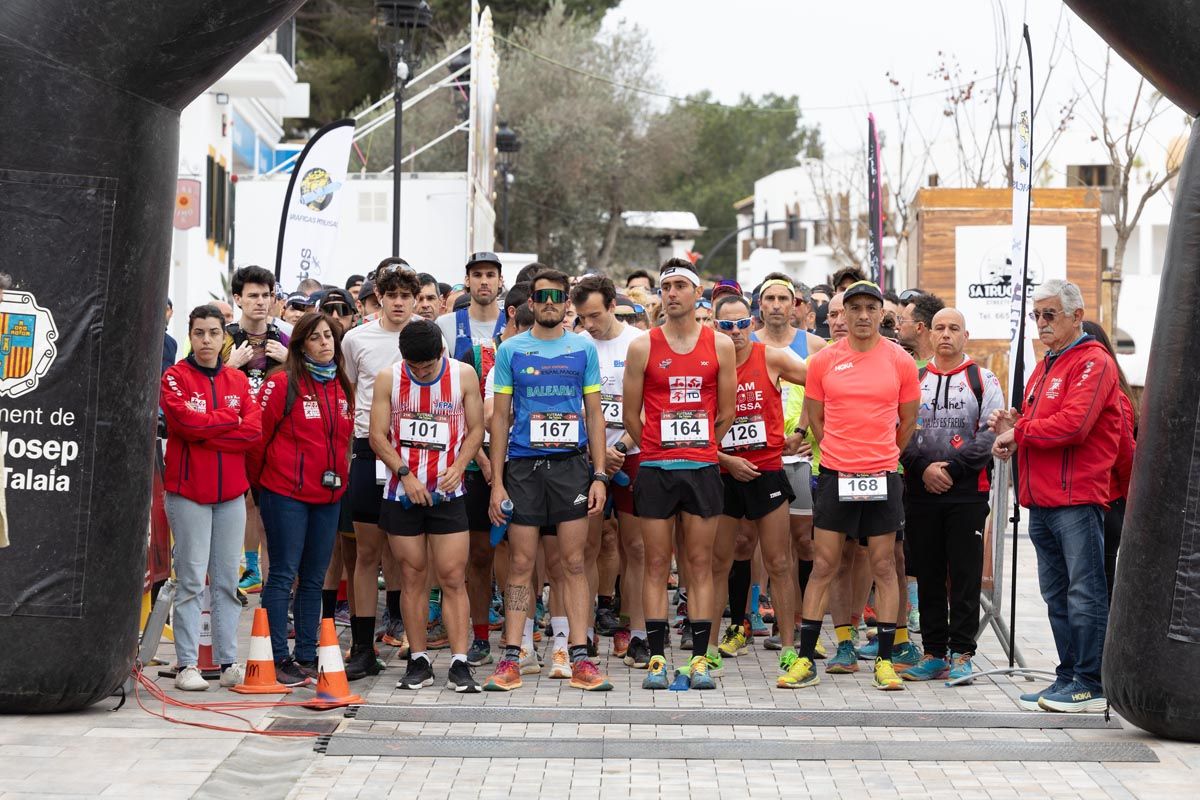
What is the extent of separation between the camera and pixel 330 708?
840cm

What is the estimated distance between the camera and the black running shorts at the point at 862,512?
361 inches

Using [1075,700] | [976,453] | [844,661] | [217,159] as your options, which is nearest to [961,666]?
[844,661]

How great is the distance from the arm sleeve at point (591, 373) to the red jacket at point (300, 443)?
4.42ft

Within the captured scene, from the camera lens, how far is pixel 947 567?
380 inches

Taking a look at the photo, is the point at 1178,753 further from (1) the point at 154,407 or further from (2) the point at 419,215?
(2) the point at 419,215

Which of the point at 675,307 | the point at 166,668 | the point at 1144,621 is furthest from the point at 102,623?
the point at 1144,621

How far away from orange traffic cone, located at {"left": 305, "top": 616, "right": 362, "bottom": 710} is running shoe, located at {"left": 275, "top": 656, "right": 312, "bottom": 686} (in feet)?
1.81

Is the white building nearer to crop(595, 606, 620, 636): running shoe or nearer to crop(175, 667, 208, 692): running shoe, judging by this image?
crop(595, 606, 620, 636): running shoe

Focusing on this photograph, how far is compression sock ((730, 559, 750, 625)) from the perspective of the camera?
34.4 feet

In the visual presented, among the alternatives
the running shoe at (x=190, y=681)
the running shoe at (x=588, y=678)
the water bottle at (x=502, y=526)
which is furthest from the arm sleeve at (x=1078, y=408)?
the running shoe at (x=190, y=681)

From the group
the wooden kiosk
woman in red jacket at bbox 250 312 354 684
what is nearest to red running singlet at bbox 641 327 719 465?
woman in red jacket at bbox 250 312 354 684

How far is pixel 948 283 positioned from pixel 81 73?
12.6 meters

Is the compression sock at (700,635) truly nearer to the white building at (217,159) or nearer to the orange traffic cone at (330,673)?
the orange traffic cone at (330,673)

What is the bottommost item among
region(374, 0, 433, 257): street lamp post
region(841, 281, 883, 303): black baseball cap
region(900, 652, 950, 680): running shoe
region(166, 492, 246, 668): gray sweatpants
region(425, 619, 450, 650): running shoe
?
region(425, 619, 450, 650): running shoe
